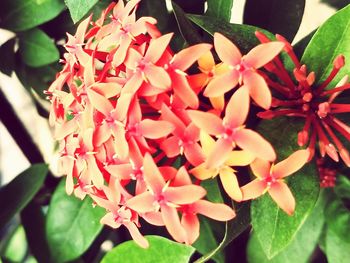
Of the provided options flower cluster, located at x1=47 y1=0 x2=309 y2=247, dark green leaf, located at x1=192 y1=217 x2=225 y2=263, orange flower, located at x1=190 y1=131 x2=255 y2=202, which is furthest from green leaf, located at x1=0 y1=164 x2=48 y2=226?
orange flower, located at x1=190 y1=131 x2=255 y2=202

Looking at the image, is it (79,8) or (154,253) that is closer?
(79,8)

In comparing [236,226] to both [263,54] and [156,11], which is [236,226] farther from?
[156,11]

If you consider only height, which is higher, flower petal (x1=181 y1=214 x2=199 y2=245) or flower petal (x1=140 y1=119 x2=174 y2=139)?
flower petal (x1=140 y1=119 x2=174 y2=139)

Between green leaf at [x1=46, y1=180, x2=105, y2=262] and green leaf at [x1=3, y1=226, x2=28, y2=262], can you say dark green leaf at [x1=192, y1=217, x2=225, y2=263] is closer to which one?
green leaf at [x1=46, y1=180, x2=105, y2=262]

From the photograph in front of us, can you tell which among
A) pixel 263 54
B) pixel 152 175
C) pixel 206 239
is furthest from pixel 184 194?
pixel 206 239

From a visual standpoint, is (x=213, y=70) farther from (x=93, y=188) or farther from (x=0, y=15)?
(x=0, y=15)

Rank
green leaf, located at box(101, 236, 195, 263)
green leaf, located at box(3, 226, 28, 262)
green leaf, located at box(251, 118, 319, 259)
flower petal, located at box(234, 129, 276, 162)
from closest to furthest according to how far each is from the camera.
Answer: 1. flower petal, located at box(234, 129, 276, 162)
2. green leaf, located at box(251, 118, 319, 259)
3. green leaf, located at box(101, 236, 195, 263)
4. green leaf, located at box(3, 226, 28, 262)

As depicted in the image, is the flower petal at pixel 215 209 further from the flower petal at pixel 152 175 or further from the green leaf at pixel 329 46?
the green leaf at pixel 329 46

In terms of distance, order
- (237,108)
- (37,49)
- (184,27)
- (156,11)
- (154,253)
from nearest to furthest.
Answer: (237,108) → (184,27) → (154,253) → (156,11) → (37,49)
